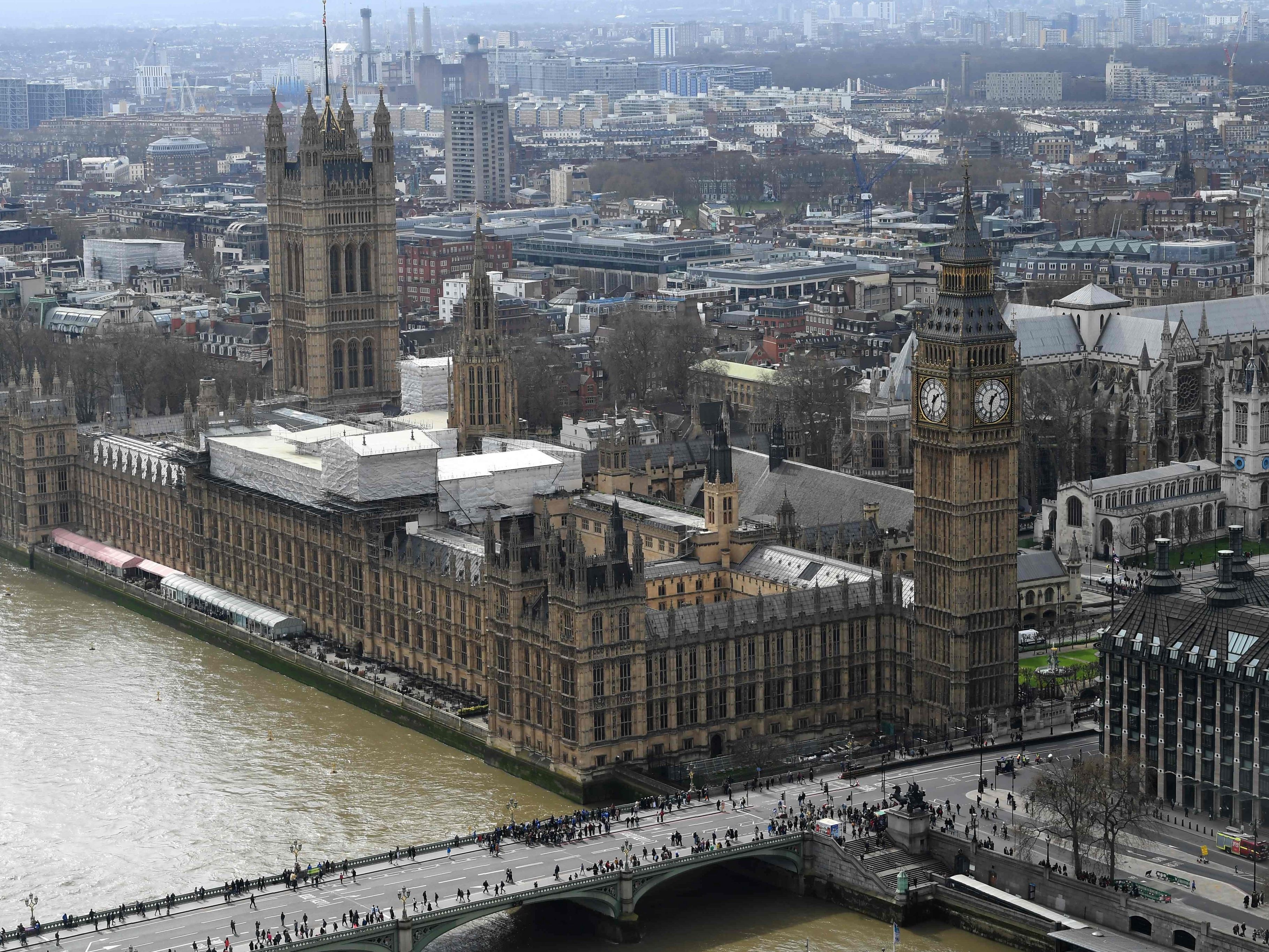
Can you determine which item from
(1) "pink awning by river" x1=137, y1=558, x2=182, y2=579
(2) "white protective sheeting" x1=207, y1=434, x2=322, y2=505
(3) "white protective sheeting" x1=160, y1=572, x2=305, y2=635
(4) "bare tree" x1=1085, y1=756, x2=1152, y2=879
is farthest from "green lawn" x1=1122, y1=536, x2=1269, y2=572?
(1) "pink awning by river" x1=137, y1=558, x2=182, y2=579

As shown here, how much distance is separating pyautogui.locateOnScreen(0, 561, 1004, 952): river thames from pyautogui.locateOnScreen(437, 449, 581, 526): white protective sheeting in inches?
456

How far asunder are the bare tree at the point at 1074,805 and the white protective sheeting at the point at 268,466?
47241 mm

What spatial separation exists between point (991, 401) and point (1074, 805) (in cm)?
2098

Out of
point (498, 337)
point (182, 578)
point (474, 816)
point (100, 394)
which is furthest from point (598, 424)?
point (474, 816)

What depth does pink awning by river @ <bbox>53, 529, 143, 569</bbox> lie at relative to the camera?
490 ft

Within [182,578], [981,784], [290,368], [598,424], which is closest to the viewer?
[981,784]

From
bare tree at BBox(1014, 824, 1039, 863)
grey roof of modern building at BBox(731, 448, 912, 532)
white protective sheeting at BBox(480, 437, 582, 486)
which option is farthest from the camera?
white protective sheeting at BBox(480, 437, 582, 486)

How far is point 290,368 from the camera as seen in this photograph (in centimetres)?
17138

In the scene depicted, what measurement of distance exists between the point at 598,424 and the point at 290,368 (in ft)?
73.1

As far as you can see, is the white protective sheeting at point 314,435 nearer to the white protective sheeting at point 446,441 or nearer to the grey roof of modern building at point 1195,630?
the white protective sheeting at point 446,441

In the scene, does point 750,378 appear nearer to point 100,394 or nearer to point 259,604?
point 100,394

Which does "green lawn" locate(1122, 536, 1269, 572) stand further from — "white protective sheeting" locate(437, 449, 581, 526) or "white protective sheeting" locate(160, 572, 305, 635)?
"white protective sheeting" locate(160, 572, 305, 635)

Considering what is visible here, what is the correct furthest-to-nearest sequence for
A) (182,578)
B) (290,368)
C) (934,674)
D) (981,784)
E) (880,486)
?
(290,368), (182,578), (880,486), (934,674), (981,784)

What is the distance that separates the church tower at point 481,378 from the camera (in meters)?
143
